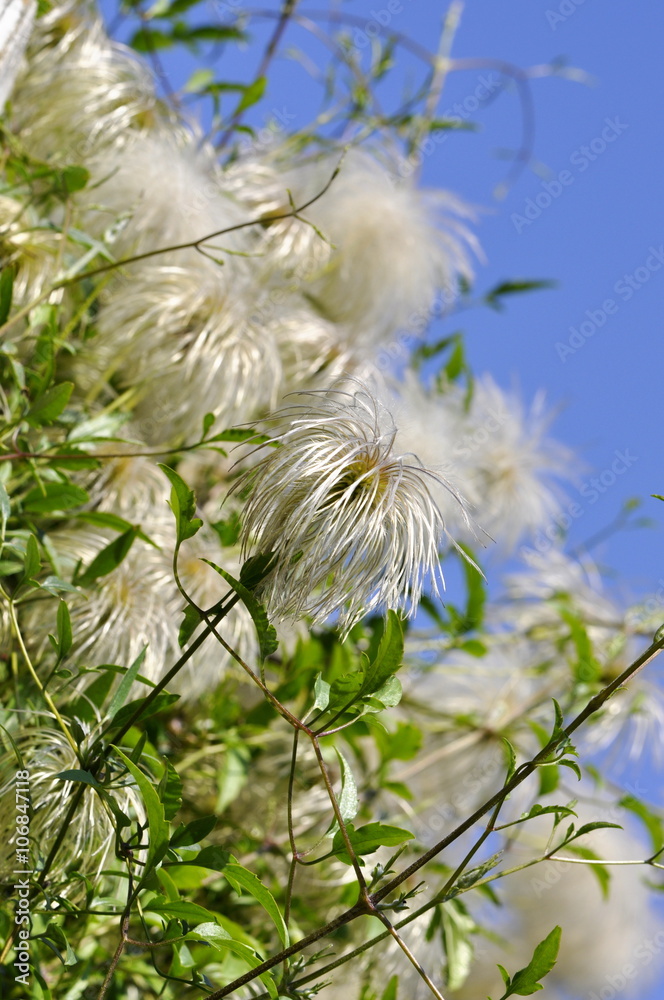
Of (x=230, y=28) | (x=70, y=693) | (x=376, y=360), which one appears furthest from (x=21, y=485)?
(x=230, y=28)

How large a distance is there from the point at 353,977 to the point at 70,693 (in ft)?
1.50

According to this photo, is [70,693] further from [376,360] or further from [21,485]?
[376,360]

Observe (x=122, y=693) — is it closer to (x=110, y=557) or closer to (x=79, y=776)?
(x=79, y=776)

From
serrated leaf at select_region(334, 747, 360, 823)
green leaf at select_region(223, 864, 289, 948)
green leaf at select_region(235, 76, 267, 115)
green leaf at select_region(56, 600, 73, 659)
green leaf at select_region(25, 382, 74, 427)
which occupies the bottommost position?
green leaf at select_region(223, 864, 289, 948)

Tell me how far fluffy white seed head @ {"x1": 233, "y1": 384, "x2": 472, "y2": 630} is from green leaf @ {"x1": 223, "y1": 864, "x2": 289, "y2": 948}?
14 centimetres

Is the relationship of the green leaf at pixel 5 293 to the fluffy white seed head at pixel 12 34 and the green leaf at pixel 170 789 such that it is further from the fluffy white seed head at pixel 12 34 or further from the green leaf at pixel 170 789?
the green leaf at pixel 170 789

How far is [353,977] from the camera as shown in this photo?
1.04m

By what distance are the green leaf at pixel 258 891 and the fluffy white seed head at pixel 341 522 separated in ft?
0.47

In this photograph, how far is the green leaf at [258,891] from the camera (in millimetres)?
559

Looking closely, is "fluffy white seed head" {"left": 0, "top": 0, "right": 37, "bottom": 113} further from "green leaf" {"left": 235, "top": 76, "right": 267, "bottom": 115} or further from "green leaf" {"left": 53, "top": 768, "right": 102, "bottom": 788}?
"green leaf" {"left": 53, "top": 768, "right": 102, "bottom": 788}

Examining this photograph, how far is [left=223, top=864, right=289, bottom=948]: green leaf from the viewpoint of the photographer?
1.83ft

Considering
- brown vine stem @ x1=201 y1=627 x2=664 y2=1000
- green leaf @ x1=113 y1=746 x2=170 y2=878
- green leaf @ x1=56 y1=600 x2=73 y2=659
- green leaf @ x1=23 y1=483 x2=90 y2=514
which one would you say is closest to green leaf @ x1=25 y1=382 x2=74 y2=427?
green leaf @ x1=23 y1=483 x2=90 y2=514

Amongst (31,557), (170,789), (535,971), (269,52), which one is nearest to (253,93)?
(269,52)

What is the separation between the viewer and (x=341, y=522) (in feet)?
1.78
